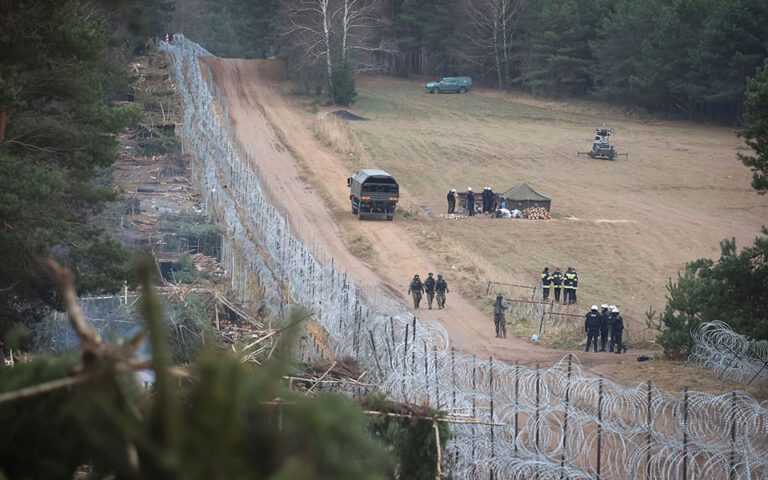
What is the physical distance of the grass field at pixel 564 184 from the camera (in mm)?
35688

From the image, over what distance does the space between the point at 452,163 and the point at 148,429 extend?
179 feet

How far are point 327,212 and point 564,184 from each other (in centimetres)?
1511

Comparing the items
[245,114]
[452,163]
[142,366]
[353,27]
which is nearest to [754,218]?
[452,163]

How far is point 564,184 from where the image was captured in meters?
53.1

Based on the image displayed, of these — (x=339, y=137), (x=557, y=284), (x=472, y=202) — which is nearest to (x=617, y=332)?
(x=557, y=284)

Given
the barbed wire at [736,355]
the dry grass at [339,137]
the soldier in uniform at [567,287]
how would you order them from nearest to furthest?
the barbed wire at [736,355] → the soldier in uniform at [567,287] → the dry grass at [339,137]

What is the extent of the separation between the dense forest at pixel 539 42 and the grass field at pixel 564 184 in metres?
2.70

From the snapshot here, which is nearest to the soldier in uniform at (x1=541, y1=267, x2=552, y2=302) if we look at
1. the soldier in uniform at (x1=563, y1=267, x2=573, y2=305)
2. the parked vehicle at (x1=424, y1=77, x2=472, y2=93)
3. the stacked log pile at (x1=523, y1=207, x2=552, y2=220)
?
the soldier in uniform at (x1=563, y1=267, x2=573, y2=305)

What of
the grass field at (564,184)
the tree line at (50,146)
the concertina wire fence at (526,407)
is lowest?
the grass field at (564,184)

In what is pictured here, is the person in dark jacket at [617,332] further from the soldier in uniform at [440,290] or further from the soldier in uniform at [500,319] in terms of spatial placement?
the soldier in uniform at [440,290]

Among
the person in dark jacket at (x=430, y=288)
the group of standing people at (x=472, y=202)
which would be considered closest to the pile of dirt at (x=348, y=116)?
the group of standing people at (x=472, y=202)

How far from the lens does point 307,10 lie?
75.3 m

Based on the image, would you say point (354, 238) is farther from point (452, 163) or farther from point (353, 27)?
point (353, 27)

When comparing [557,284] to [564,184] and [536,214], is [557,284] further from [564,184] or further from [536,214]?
[564,184]
